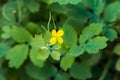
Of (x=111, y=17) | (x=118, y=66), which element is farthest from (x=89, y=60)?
(x=111, y=17)

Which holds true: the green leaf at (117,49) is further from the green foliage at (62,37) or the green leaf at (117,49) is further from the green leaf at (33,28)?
the green leaf at (33,28)

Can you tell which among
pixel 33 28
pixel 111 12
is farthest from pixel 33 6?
pixel 111 12

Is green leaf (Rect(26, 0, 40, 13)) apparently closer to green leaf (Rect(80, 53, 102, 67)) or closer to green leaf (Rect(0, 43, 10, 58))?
green leaf (Rect(0, 43, 10, 58))

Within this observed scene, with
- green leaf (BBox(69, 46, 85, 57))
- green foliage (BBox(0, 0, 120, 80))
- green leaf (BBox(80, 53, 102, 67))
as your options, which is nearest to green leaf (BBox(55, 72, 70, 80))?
green foliage (BBox(0, 0, 120, 80))

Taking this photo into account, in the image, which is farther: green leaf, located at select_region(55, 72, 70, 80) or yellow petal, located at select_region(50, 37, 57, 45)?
green leaf, located at select_region(55, 72, 70, 80)

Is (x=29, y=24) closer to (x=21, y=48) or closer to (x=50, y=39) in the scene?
(x=21, y=48)

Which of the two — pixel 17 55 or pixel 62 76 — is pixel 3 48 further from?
pixel 62 76
